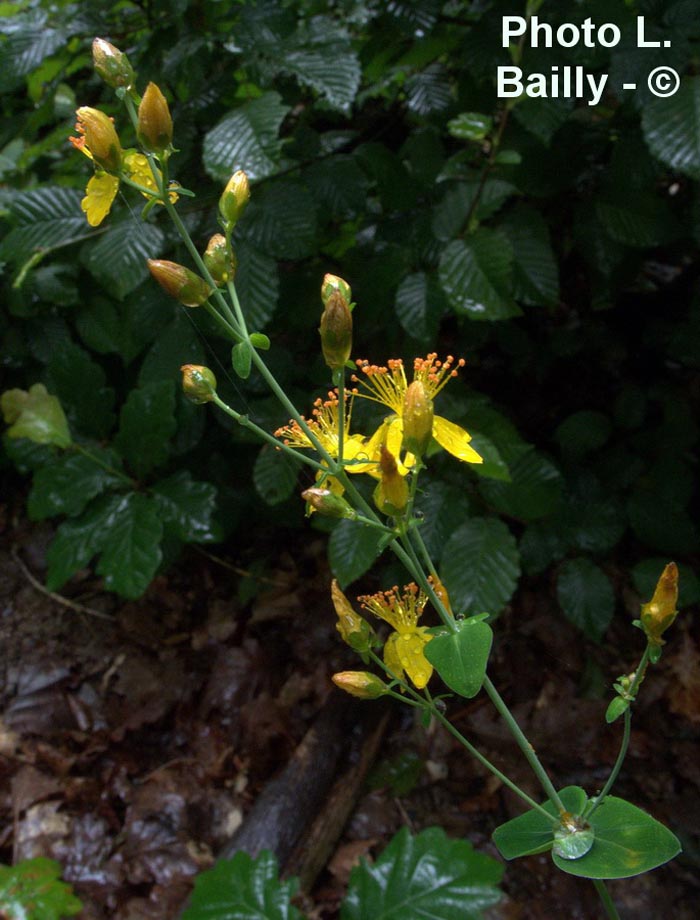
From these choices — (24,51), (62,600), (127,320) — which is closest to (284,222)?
(127,320)

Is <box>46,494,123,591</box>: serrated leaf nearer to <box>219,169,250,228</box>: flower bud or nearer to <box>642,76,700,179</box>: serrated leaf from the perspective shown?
<box>219,169,250,228</box>: flower bud

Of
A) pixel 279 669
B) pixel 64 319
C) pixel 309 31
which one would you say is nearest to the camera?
pixel 309 31

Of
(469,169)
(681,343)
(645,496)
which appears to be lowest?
(645,496)

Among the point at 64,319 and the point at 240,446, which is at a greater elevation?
the point at 64,319

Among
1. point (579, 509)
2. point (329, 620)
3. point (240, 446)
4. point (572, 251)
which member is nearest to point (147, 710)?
point (329, 620)

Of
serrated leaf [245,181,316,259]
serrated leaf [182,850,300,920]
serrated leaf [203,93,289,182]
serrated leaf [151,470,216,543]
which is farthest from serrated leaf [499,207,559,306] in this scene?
serrated leaf [182,850,300,920]

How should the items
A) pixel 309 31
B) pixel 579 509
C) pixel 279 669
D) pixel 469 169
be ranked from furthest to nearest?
pixel 279 669
pixel 579 509
pixel 469 169
pixel 309 31

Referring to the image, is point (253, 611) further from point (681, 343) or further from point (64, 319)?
point (681, 343)
